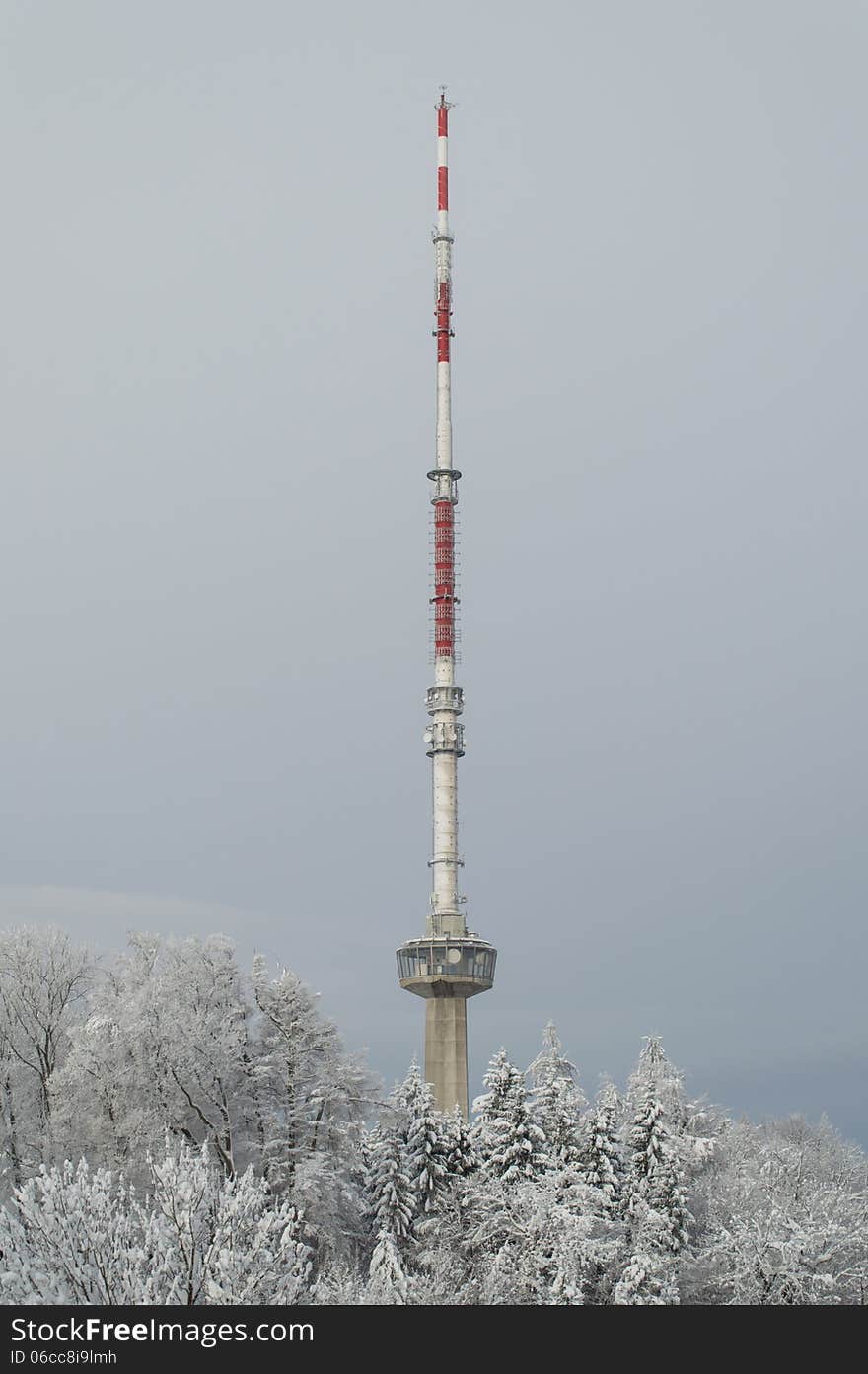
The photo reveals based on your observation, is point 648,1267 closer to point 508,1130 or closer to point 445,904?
point 508,1130

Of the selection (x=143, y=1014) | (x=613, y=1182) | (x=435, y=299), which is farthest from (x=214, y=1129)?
(x=435, y=299)

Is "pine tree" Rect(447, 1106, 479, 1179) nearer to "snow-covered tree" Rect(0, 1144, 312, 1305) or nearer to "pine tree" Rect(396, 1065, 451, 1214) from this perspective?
"pine tree" Rect(396, 1065, 451, 1214)

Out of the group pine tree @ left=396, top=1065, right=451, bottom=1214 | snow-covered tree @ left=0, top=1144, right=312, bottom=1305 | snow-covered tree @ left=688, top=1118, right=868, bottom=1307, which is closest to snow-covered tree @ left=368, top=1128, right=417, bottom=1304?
pine tree @ left=396, top=1065, right=451, bottom=1214

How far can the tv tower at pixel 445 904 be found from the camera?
4001 inches

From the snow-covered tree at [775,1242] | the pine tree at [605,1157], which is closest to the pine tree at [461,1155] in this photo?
the pine tree at [605,1157]

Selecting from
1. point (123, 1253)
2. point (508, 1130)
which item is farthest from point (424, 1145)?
point (123, 1253)

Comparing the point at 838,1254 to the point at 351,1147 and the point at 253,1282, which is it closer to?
the point at 351,1147

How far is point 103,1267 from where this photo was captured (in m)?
24.5

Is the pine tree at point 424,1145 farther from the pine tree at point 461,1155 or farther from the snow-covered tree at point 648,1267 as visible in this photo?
the snow-covered tree at point 648,1267

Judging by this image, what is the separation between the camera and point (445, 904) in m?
A: 104

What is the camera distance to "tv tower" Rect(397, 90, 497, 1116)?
10162 centimetres

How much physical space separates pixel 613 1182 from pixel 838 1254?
8504mm
